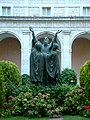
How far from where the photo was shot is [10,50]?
33094mm

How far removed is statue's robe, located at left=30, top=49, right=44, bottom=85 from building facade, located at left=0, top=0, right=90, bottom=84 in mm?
15436

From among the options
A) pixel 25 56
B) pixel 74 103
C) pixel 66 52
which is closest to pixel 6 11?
pixel 25 56

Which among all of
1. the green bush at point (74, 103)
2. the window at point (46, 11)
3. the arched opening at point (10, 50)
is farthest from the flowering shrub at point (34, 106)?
the arched opening at point (10, 50)

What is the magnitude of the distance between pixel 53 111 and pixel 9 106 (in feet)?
4.98

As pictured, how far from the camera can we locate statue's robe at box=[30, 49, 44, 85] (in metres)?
12.1

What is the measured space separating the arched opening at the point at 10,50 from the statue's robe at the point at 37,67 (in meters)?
20.8

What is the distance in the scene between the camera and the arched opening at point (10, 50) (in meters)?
32.9

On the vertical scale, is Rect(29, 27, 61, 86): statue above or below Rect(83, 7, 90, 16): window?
below

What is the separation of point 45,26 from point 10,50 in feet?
21.6

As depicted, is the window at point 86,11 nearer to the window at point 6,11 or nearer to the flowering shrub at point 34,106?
the window at point 6,11

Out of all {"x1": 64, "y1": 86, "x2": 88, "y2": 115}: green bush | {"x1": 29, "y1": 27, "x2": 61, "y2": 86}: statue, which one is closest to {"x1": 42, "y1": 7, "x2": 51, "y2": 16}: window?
{"x1": 29, "y1": 27, "x2": 61, "y2": 86}: statue

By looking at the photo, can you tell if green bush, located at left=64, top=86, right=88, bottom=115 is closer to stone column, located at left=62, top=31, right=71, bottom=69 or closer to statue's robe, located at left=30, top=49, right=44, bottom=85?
statue's robe, located at left=30, top=49, right=44, bottom=85

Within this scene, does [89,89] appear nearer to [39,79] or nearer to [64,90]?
[64,90]

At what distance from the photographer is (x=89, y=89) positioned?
10430 mm
